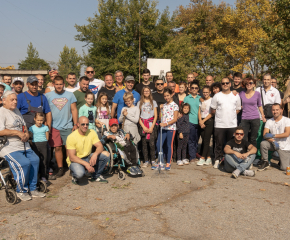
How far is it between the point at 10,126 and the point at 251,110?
5.67 metres

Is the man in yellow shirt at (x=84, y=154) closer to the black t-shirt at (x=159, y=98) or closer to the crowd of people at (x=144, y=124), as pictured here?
the crowd of people at (x=144, y=124)

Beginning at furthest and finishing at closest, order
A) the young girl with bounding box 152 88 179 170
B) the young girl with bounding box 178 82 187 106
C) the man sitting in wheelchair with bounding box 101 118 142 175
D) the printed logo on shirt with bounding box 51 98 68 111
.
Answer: the young girl with bounding box 178 82 187 106 < the young girl with bounding box 152 88 179 170 < the printed logo on shirt with bounding box 51 98 68 111 < the man sitting in wheelchair with bounding box 101 118 142 175

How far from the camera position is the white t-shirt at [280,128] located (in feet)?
23.9

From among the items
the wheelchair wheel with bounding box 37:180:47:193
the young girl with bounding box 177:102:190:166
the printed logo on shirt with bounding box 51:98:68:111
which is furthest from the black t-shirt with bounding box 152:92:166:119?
the wheelchair wheel with bounding box 37:180:47:193

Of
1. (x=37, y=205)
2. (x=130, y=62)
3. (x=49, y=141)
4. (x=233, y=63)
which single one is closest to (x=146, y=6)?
(x=130, y=62)

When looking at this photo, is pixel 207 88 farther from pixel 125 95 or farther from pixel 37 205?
pixel 37 205

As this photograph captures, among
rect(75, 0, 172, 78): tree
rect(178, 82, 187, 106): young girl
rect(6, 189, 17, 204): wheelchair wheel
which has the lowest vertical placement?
rect(6, 189, 17, 204): wheelchair wheel

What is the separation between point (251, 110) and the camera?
24.8 feet

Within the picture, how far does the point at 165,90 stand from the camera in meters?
7.54

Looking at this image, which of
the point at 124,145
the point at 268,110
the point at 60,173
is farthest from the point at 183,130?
the point at 60,173

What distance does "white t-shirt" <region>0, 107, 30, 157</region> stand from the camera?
195 inches

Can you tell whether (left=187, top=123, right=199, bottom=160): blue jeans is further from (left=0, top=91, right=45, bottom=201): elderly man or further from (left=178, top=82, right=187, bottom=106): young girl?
(left=0, top=91, right=45, bottom=201): elderly man

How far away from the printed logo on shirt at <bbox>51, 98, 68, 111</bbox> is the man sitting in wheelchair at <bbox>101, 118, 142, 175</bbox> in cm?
112

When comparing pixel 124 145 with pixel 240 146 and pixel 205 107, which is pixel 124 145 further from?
pixel 240 146
